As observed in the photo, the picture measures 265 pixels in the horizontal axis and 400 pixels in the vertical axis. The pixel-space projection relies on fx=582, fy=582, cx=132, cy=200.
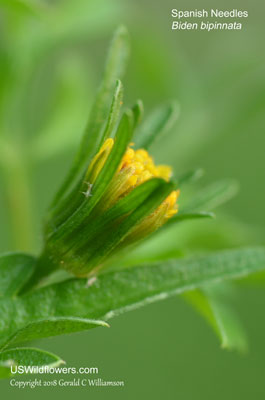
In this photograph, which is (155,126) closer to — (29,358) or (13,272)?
(13,272)

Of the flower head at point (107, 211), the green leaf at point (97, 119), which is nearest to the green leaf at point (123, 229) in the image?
the flower head at point (107, 211)

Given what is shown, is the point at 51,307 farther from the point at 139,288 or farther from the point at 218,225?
the point at 218,225

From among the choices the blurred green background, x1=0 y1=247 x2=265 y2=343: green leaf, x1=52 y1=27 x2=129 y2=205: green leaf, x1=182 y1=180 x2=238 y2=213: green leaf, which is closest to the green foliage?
x1=0 y1=247 x2=265 y2=343: green leaf

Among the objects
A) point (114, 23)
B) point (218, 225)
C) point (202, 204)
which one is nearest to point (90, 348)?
point (218, 225)

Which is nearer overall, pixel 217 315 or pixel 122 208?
pixel 122 208

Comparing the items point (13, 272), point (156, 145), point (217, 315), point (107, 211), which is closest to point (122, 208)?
point (107, 211)

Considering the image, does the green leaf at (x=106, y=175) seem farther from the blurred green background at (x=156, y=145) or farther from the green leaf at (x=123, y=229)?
the blurred green background at (x=156, y=145)
